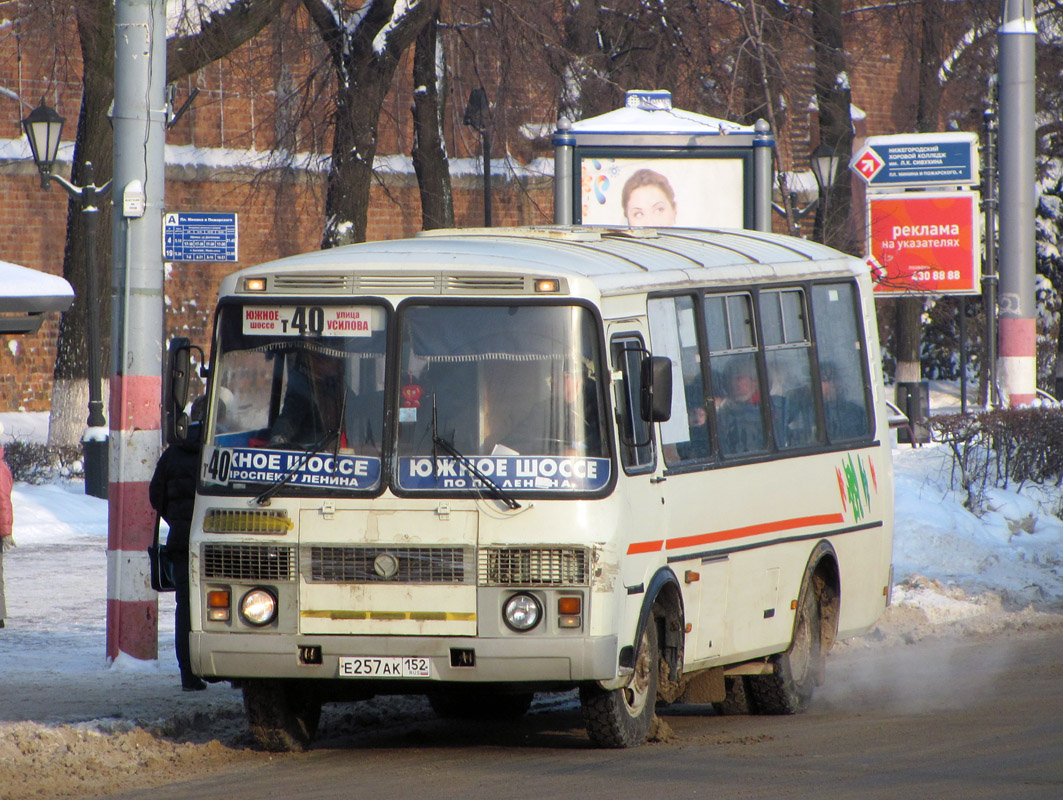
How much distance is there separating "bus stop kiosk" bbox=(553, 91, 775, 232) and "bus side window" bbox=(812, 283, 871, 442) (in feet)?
17.7

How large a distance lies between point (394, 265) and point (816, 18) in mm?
20307

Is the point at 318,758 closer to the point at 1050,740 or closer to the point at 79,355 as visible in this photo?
the point at 1050,740

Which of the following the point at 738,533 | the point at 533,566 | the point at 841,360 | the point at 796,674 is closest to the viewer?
the point at 533,566

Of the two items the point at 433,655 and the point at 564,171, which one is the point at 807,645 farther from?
the point at 564,171

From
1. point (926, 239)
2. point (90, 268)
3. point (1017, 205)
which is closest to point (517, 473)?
point (90, 268)

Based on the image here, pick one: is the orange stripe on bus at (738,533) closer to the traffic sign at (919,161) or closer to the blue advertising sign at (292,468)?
the blue advertising sign at (292,468)

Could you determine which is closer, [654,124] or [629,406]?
[629,406]

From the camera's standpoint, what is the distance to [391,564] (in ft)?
25.7

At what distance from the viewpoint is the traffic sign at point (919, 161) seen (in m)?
22.8

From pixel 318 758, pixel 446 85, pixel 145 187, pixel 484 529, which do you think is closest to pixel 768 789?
pixel 484 529

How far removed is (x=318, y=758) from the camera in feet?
27.2

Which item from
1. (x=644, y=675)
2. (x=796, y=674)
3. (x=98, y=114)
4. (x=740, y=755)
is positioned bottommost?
(x=740, y=755)

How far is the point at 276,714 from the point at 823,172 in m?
20.9

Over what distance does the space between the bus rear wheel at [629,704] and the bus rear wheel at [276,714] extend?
54.2 inches
